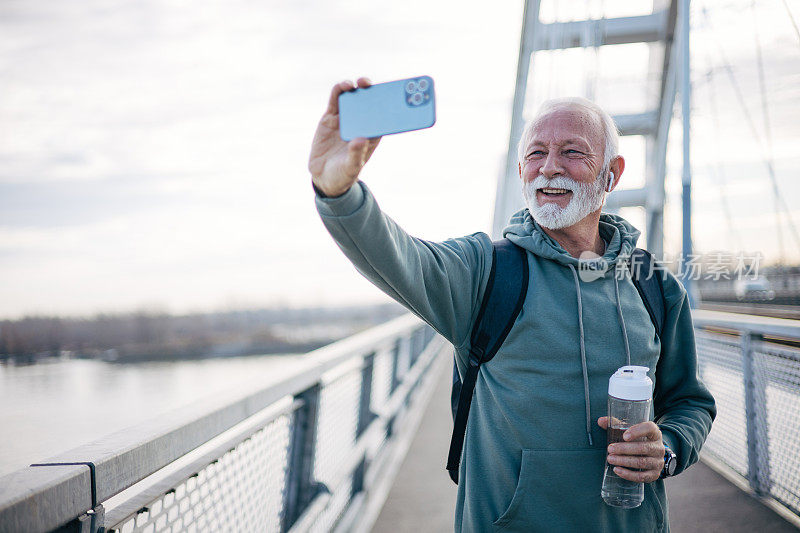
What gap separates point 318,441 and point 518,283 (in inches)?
62.8

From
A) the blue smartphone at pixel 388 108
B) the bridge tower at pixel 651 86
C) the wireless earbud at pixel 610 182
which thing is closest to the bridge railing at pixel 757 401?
the wireless earbud at pixel 610 182

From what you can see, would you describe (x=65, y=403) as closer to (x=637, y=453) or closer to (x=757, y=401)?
(x=637, y=453)

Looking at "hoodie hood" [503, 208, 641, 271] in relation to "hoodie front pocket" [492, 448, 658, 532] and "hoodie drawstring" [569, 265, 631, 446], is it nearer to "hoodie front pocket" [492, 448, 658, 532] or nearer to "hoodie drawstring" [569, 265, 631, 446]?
"hoodie drawstring" [569, 265, 631, 446]

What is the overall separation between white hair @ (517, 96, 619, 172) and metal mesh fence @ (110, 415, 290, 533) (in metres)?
1.25

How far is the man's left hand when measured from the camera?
4.80ft

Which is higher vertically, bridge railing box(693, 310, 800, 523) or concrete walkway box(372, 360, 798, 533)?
bridge railing box(693, 310, 800, 523)

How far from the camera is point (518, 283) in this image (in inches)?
63.4

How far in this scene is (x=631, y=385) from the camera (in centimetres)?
145

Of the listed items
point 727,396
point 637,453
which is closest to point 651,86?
point 727,396

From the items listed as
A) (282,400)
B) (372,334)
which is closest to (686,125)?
(372,334)

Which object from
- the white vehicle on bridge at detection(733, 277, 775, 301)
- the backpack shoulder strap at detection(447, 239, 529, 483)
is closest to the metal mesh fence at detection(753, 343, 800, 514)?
the white vehicle on bridge at detection(733, 277, 775, 301)

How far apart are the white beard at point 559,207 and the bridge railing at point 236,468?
1.01 metres

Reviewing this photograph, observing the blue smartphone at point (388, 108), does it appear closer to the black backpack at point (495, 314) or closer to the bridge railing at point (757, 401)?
the black backpack at point (495, 314)

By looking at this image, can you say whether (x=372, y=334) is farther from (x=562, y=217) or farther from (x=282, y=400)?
(x=562, y=217)
